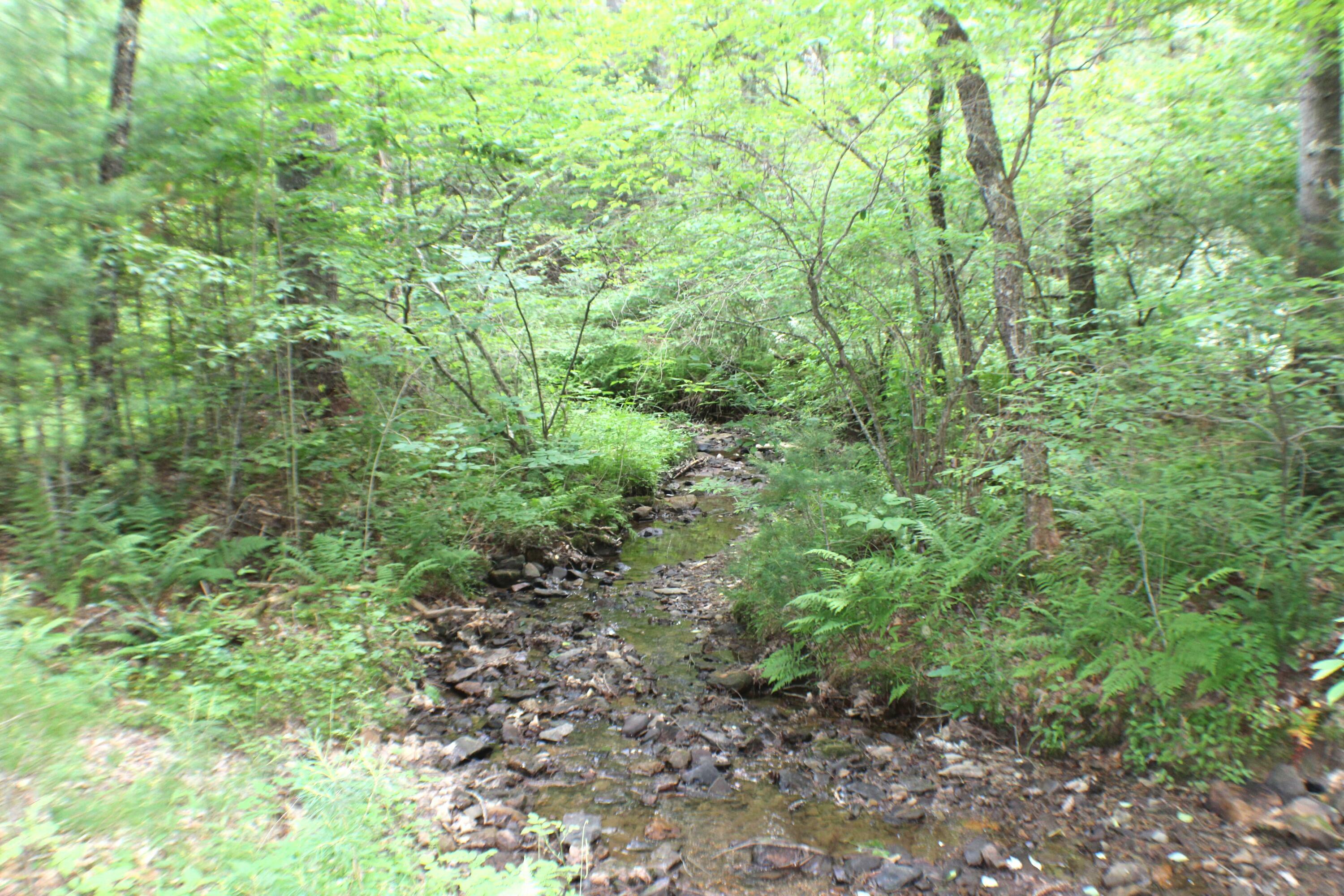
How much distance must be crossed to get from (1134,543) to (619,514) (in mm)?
6651

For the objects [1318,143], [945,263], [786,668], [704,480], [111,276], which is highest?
[1318,143]

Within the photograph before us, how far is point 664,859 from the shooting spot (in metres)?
3.73

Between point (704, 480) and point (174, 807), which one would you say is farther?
point (704, 480)

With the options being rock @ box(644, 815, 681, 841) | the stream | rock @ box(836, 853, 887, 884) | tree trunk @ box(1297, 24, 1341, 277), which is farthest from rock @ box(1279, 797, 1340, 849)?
tree trunk @ box(1297, 24, 1341, 277)

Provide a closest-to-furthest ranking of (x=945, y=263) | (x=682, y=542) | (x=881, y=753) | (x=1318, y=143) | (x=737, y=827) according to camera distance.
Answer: (x=737, y=827), (x=881, y=753), (x=1318, y=143), (x=945, y=263), (x=682, y=542)

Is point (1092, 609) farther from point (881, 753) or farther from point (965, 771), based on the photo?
point (881, 753)

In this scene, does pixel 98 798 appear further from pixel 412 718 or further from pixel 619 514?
pixel 619 514

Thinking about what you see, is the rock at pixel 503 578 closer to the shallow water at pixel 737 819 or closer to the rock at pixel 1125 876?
the shallow water at pixel 737 819

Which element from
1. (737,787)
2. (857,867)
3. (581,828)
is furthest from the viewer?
(737,787)

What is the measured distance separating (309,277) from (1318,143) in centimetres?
891

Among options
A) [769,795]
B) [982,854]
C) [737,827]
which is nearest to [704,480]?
[769,795]

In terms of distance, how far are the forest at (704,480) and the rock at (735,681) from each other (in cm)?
3

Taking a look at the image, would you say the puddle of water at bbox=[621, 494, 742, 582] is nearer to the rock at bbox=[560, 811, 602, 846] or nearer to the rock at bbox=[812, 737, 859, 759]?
the rock at bbox=[812, 737, 859, 759]

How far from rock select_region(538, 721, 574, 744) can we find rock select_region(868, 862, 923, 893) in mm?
2315
